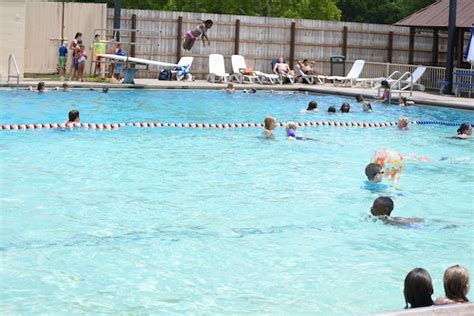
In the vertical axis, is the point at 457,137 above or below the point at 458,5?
below

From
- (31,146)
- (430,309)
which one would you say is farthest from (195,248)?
(31,146)

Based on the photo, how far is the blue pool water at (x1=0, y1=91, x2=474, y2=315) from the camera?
354 inches

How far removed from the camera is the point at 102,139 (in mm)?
18594

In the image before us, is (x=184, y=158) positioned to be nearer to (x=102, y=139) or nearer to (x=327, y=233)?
(x=102, y=139)

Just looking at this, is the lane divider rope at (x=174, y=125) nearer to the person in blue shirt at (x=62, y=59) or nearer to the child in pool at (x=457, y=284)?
the person in blue shirt at (x=62, y=59)

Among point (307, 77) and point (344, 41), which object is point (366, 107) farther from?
point (344, 41)

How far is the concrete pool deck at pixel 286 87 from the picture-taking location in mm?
A: 27455

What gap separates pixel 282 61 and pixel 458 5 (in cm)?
643

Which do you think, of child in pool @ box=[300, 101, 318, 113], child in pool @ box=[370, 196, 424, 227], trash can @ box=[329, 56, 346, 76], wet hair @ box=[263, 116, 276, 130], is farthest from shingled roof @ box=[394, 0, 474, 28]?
child in pool @ box=[370, 196, 424, 227]

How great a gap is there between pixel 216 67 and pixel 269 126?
1440 centimetres

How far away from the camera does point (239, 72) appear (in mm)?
33000

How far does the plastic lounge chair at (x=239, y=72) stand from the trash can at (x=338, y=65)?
11.4 feet

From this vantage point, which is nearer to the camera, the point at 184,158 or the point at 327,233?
the point at 327,233

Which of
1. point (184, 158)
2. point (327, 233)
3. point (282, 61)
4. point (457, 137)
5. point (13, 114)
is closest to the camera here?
point (327, 233)
